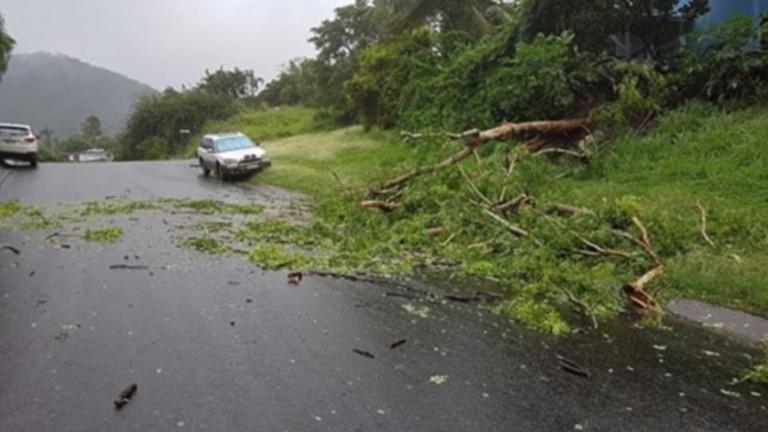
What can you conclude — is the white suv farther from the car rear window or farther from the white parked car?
the white parked car

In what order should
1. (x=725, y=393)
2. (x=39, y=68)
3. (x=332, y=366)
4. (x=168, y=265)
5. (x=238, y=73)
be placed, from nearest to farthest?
(x=725, y=393), (x=332, y=366), (x=168, y=265), (x=238, y=73), (x=39, y=68)

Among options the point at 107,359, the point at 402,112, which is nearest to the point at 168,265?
the point at 107,359

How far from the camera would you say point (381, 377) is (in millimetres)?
5551

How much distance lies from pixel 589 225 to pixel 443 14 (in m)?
24.1

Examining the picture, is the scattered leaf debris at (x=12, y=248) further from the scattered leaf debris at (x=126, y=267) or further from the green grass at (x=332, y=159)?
the green grass at (x=332, y=159)

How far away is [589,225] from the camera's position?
9531mm

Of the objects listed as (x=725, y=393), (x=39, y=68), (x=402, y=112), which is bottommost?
(x=725, y=393)

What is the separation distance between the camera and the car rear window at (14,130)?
28766mm

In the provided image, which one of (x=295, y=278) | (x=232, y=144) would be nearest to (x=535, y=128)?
(x=295, y=278)

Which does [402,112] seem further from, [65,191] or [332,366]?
[332,366]

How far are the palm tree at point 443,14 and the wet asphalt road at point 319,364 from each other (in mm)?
23185

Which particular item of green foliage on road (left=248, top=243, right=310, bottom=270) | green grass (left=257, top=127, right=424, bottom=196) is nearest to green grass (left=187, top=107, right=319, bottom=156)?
green grass (left=257, top=127, right=424, bottom=196)

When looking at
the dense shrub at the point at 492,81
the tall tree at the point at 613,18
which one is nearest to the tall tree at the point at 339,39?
the dense shrub at the point at 492,81

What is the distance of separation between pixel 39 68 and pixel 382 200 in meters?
212
